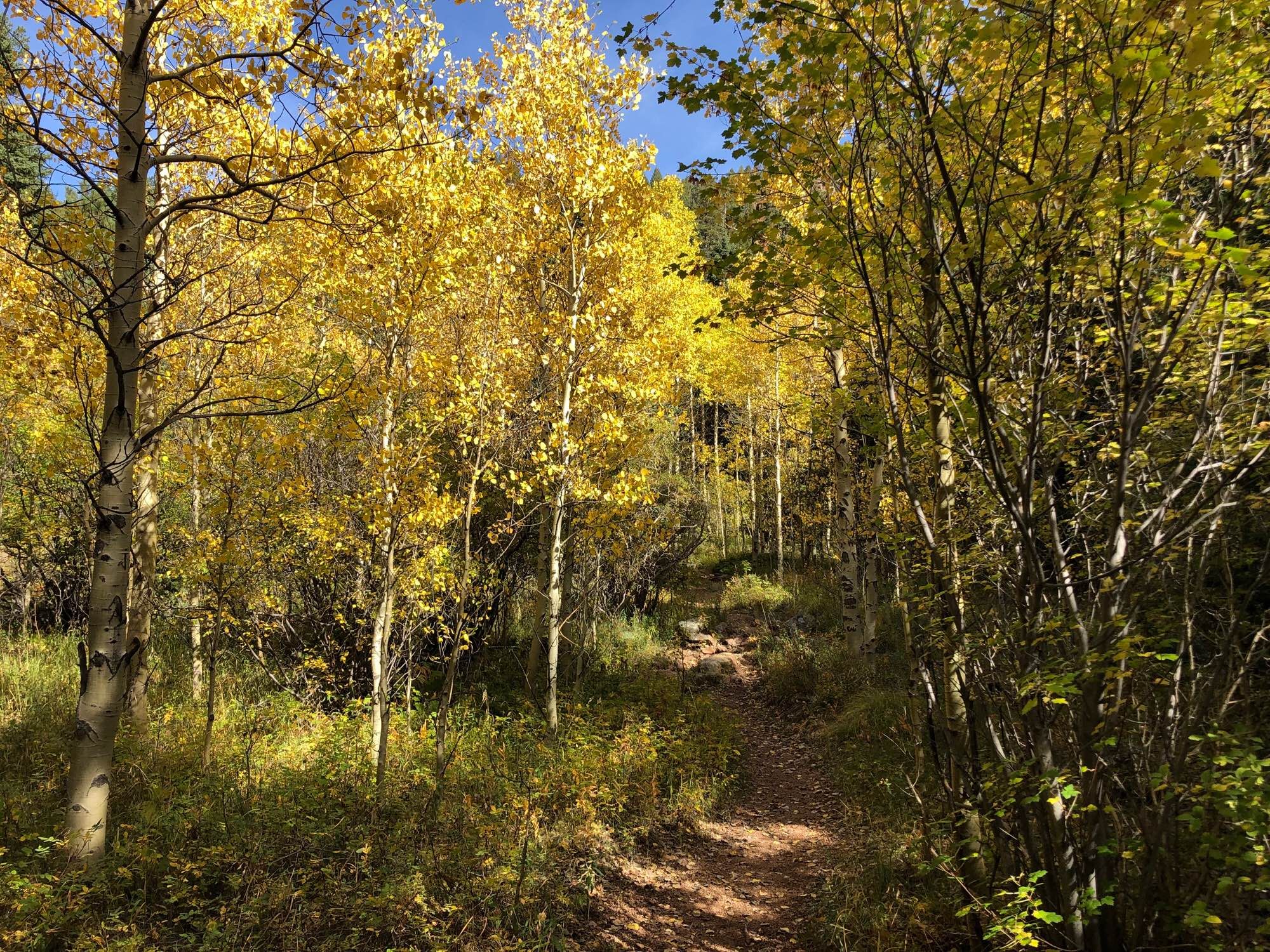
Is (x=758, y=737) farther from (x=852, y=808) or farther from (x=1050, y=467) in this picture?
(x=1050, y=467)

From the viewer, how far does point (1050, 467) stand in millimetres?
2879

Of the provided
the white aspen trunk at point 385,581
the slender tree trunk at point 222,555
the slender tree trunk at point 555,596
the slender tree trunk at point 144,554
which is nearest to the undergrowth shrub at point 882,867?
the slender tree trunk at point 555,596

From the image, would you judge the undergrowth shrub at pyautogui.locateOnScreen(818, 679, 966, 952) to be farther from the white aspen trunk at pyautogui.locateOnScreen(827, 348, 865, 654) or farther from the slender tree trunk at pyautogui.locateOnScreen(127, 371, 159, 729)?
the slender tree trunk at pyautogui.locateOnScreen(127, 371, 159, 729)

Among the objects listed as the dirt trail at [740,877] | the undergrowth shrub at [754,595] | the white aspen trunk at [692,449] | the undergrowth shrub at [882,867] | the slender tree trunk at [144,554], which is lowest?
the dirt trail at [740,877]

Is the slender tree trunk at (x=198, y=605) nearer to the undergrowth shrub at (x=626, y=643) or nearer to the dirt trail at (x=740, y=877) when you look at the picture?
the undergrowth shrub at (x=626, y=643)

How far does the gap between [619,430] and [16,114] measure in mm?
5077

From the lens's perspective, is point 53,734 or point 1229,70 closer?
point 1229,70

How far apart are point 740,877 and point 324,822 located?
3722 millimetres

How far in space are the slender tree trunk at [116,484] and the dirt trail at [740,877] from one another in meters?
3.22

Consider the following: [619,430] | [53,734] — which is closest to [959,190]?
[619,430]

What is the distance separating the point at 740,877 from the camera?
5543mm

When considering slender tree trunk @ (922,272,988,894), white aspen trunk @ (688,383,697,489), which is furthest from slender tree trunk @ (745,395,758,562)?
slender tree trunk @ (922,272,988,894)

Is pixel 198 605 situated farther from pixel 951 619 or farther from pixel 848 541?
pixel 848 541

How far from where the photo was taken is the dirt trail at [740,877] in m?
4.54
